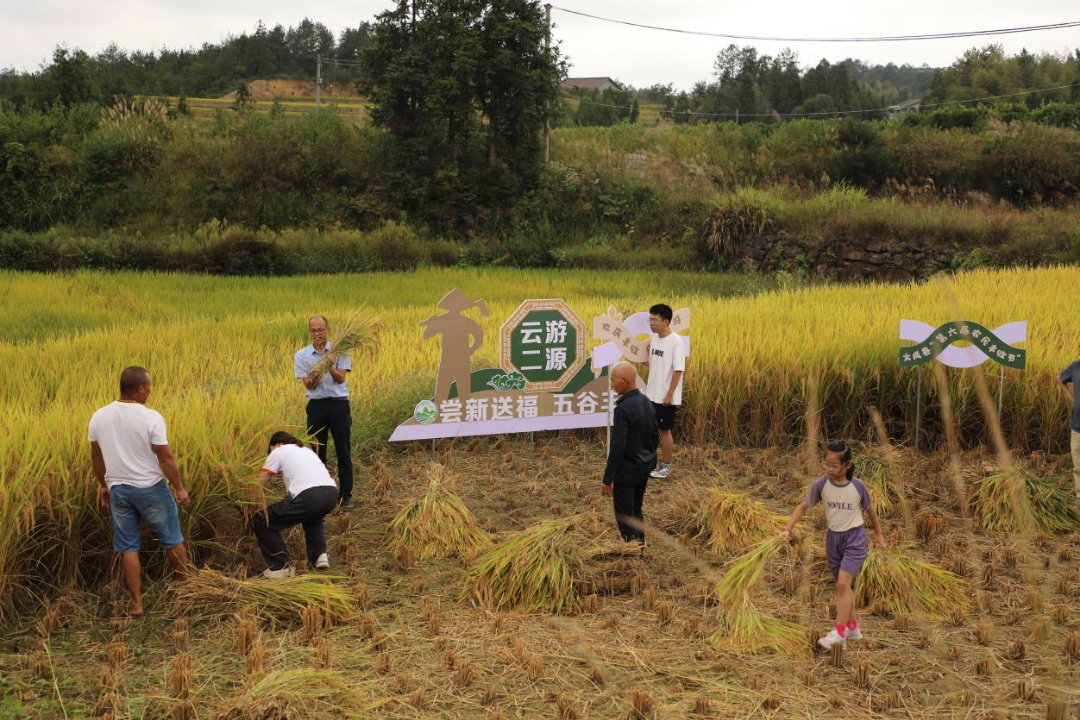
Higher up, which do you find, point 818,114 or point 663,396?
point 818,114

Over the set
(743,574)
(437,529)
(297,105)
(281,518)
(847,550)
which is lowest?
(437,529)

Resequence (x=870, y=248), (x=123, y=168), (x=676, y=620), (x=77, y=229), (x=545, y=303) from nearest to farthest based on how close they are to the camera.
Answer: (x=676, y=620)
(x=545, y=303)
(x=870, y=248)
(x=77, y=229)
(x=123, y=168)

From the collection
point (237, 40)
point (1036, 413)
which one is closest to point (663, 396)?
point (1036, 413)

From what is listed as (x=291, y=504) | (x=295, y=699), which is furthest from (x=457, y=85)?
(x=295, y=699)

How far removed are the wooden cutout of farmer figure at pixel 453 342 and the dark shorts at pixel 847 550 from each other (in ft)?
12.6

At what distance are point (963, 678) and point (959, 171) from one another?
24510 mm

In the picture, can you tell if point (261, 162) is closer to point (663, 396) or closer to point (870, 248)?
point (870, 248)

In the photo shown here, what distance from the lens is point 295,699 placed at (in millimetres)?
3994

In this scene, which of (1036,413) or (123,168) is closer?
(1036,413)

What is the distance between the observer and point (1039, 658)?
468 cm

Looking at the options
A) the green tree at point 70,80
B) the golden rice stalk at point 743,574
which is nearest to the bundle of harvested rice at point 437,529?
the golden rice stalk at point 743,574

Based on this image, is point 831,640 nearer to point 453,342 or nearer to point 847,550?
point 847,550

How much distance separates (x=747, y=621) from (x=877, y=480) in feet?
9.03

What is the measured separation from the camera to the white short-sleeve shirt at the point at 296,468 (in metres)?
5.64
